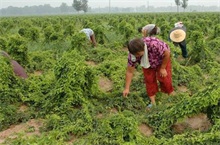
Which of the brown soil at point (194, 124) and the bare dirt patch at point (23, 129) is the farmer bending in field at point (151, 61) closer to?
the brown soil at point (194, 124)

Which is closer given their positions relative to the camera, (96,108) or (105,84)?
(96,108)

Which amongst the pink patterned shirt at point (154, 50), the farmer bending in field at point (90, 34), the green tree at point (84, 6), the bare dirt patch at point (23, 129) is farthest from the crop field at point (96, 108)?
the green tree at point (84, 6)

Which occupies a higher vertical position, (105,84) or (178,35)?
(178,35)

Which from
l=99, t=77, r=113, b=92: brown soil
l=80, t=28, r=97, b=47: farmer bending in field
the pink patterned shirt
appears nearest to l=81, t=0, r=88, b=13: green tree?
l=80, t=28, r=97, b=47: farmer bending in field

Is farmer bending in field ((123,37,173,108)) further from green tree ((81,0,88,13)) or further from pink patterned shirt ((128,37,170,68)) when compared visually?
green tree ((81,0,88,13))

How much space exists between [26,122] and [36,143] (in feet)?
2.97

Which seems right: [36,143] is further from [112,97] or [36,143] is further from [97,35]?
[97,35]

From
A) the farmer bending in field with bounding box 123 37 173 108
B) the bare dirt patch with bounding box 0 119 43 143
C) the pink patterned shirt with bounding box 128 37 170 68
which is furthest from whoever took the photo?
the pink patterned shirt with bounding box 128 37 170 68

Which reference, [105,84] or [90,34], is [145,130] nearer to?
[105,84]

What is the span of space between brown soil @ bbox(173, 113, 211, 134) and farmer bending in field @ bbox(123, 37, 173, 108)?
797 millimetres

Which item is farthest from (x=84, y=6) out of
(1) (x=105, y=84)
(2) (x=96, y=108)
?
(2) (x=96, y=108)

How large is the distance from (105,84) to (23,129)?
2462 millimetres

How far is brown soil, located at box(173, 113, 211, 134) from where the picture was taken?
15.2 feet

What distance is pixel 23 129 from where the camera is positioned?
15.6 ft
